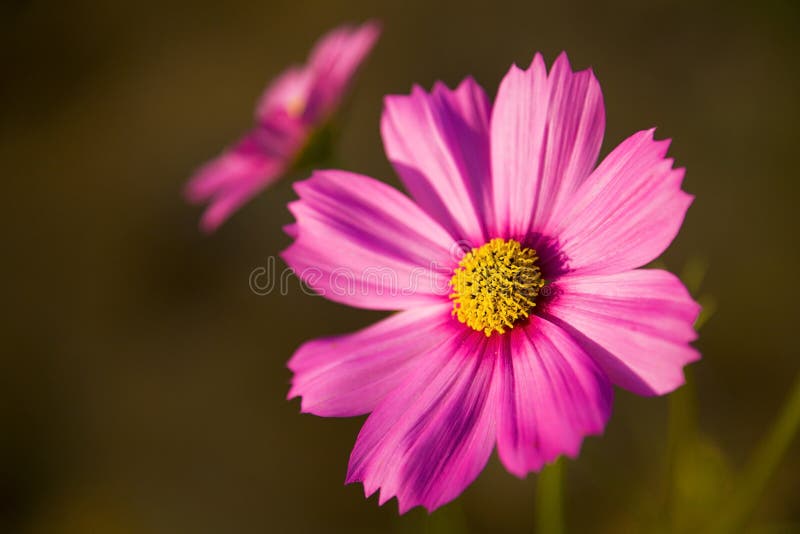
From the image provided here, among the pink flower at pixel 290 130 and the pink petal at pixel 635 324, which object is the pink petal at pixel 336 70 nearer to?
the pink flower at pixel 290 130

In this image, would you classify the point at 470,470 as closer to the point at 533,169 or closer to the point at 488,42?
the point at 533,169

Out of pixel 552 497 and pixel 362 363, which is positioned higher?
pixel 362 363

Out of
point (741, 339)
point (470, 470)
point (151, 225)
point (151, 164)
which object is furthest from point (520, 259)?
point (151, 164)

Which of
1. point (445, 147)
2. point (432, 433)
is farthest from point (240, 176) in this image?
point (432, 433)

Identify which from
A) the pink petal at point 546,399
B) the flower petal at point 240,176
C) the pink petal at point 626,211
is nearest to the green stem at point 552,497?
the pink petal at point 546,399

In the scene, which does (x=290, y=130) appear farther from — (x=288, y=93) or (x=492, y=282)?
(x=492, y=282)

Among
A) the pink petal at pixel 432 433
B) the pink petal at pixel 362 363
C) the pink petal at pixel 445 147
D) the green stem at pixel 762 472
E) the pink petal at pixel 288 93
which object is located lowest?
the green stem at pixel 762 472

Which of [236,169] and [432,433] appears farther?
[236,169]
